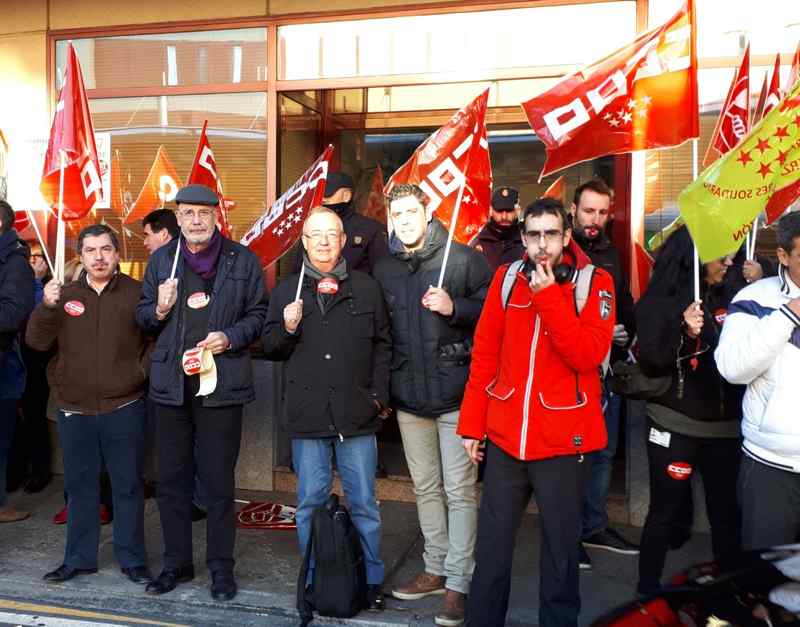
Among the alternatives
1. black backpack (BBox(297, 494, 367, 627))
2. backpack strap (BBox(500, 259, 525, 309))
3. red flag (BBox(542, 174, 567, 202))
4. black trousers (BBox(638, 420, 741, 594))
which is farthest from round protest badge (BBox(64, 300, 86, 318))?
red flag (BBox(542, 174, 567, 202))

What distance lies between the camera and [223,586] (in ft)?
16.6

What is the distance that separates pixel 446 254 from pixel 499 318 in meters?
0.73

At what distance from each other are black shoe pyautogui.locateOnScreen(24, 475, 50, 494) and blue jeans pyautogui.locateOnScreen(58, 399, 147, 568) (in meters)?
2.11

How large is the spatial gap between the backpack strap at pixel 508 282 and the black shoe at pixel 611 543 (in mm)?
2482

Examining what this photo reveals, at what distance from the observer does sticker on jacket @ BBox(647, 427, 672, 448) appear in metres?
4.42

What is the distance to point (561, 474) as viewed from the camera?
3984 mm

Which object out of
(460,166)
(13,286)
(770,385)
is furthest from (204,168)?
(770,385)

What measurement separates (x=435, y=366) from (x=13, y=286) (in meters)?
2.79

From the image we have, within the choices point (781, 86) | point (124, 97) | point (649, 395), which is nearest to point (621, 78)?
point (649, 395)

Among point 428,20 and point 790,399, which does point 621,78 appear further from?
point 428,20

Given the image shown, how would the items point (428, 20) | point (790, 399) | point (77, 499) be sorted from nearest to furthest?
point (790, 399)
point (77, 499)
point (428, 20)

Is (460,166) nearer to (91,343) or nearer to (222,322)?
(222,322)

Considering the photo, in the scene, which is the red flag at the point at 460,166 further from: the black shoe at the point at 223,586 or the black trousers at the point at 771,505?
the black shoe at the point at 223,586

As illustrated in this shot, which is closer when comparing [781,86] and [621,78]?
[621,78]
